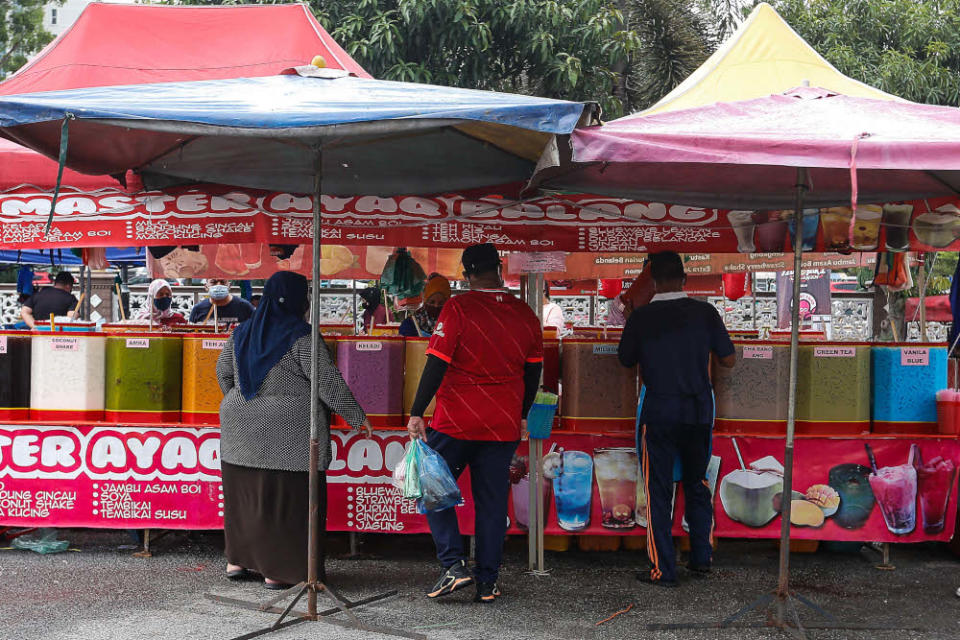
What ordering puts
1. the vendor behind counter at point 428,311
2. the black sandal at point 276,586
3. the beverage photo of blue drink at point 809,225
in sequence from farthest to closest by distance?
1. the vendor behind counter at point 428,311
2. the beverage photo of blue drink at point 809,225
3. the black sandal at point 276,586

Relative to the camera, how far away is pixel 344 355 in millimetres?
5414

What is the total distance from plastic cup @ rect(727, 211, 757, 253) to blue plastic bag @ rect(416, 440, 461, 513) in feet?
7.23

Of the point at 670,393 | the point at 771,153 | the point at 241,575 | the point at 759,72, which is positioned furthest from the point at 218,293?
the point at 771,153

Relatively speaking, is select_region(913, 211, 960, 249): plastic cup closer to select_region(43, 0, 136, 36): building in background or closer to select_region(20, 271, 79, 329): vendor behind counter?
select_region(20, 271, 79, 329): vendor behind counter

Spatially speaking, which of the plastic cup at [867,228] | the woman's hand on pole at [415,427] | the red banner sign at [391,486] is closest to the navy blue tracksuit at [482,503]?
the woman's hand on pole at [415,427]

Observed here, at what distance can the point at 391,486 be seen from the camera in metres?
5.39

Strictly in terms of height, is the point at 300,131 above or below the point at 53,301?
above

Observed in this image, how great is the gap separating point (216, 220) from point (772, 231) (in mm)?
3084

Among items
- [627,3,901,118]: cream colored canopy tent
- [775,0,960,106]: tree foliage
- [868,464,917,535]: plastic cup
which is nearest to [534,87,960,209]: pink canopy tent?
[868,464,917,535]: plastic cup

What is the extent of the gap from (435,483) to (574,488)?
53.7 inches

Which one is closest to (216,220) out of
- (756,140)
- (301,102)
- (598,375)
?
(301,102)

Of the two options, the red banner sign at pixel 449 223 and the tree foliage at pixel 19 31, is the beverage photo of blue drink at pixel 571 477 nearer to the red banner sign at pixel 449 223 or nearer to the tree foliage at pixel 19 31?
the red banner sign at pixel 449 223

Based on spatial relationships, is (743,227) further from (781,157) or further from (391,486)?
(391,486)

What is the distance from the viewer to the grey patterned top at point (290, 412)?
14.9ft
